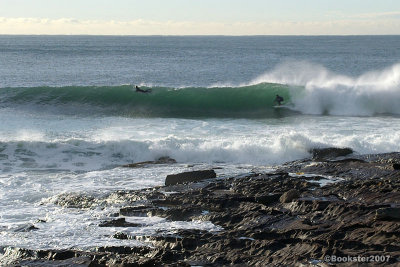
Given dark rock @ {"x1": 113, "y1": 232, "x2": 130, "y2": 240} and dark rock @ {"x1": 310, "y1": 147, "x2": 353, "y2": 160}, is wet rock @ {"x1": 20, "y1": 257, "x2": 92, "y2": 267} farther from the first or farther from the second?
dark rock @ {"x1": 310, "y1": 147, "x2": 353, "y2": 160}

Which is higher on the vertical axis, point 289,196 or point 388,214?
point 388,214

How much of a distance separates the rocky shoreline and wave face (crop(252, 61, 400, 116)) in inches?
513

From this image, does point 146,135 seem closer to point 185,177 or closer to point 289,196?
point 185,177

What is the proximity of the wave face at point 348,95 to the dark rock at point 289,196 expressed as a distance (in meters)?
14.8

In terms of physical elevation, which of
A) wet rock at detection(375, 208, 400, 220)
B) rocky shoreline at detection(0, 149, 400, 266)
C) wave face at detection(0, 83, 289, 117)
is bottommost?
wave face at detection(0, 83, 289, 117)

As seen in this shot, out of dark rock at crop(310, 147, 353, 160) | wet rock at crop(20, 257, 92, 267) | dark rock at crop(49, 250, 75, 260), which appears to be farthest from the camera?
dark rock at crop(310, 147, 353, 160)

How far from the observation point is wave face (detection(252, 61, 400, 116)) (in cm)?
2494

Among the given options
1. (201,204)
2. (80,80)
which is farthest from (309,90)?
(201,204)

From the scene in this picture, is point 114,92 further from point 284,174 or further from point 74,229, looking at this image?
point 74,229

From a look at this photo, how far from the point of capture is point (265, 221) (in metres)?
8.83

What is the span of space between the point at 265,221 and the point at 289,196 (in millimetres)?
1174

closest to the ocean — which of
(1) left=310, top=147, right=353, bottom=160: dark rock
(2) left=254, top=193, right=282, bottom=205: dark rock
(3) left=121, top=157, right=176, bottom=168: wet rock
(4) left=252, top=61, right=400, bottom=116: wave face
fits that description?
(4) left=252, top=61, right=400, bottom=116: wave face

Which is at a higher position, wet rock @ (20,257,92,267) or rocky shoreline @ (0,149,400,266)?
rocky shoreline @ (0,149,400,266)

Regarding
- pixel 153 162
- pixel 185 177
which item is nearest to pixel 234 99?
pixel 153 162
